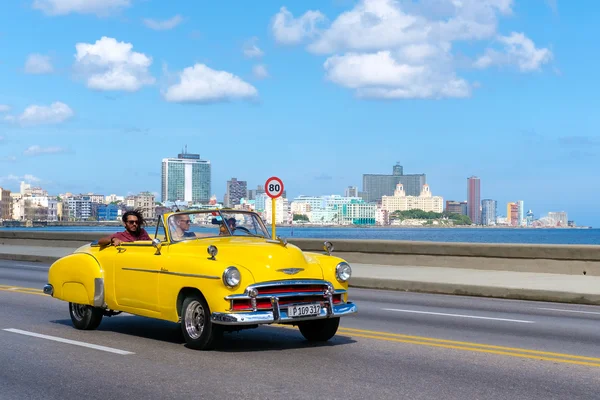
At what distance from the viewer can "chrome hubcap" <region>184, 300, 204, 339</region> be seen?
9531mm

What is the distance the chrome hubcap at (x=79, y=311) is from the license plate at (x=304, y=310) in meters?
3.70

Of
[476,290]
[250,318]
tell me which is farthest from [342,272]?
[476,290]

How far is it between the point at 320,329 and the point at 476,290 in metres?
8.63

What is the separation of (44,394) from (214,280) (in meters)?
2.35

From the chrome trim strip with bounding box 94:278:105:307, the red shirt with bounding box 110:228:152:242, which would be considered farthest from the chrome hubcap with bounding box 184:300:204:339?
the red shirt with bounding box 110:228:152:242

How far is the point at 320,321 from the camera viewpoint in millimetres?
10289

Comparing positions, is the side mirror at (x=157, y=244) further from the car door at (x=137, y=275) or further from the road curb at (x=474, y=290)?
the road curb at (x=474, y=290)

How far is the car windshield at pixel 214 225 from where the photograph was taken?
413 inches

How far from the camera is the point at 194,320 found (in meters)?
9.64

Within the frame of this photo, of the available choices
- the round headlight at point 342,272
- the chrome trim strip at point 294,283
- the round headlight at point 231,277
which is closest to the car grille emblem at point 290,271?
the chrome trim strip at point 294,283

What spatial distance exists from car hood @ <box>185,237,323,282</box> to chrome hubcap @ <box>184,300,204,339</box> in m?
0.62

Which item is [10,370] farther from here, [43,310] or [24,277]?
[24,277]

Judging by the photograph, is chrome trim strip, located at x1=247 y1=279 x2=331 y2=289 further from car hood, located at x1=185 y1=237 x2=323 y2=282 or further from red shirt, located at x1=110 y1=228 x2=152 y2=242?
red shirt, located at x1=110 y1=228 x2=152 y2=242

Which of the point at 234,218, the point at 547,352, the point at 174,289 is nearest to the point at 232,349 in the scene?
the point at 174,289
